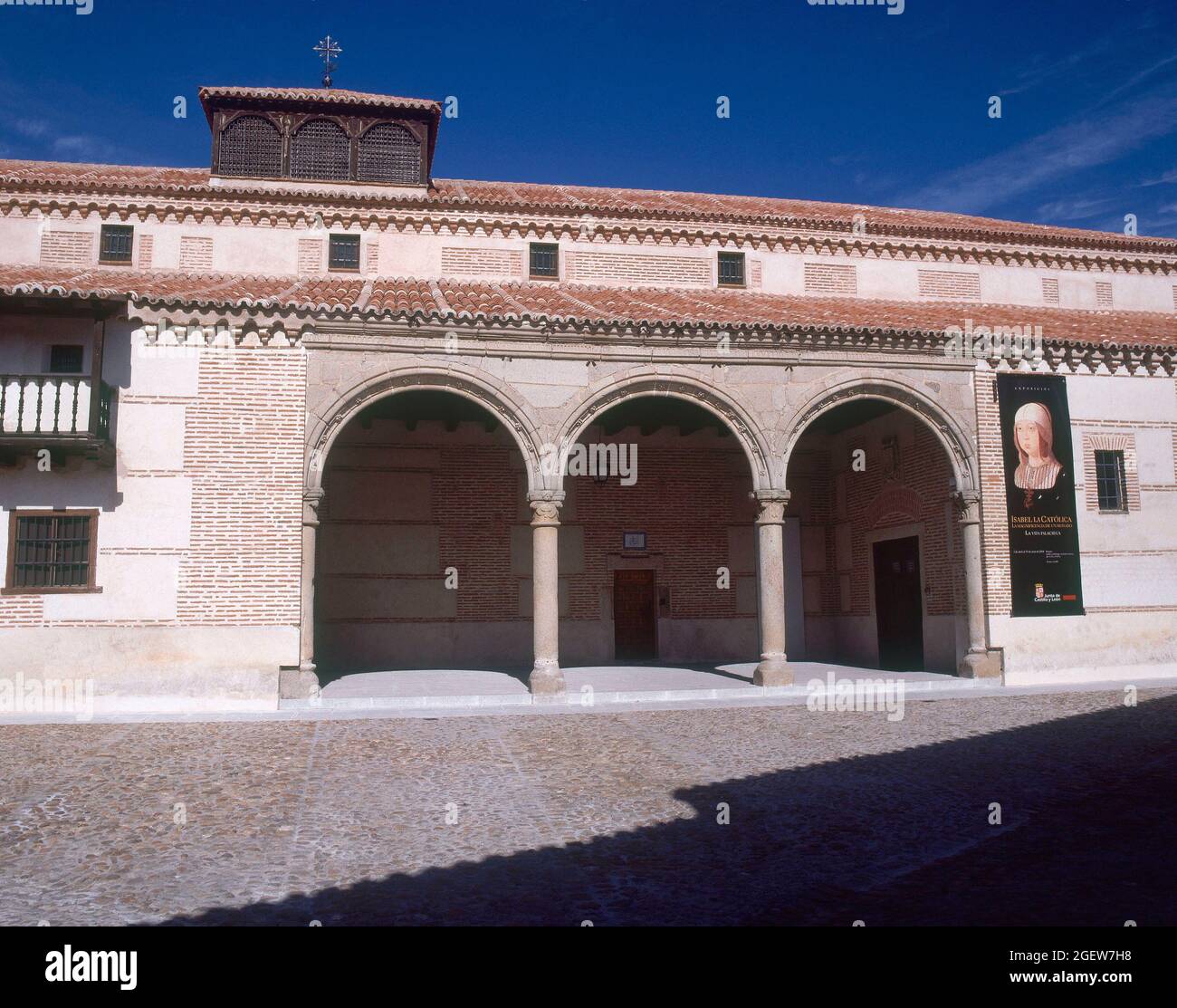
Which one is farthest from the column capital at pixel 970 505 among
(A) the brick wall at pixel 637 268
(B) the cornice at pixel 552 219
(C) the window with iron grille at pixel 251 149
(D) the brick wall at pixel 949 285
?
(C) the window with iron grille at pixel 251 149

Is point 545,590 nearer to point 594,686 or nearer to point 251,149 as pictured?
point 594,686

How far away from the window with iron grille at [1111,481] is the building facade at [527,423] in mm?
57

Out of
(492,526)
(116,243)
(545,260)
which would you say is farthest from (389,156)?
(492,526)

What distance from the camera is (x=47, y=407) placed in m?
11.2

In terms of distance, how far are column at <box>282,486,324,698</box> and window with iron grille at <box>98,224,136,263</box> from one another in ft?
22.1

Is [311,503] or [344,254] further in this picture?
[344,254]

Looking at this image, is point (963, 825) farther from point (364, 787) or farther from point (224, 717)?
point (224, 717)

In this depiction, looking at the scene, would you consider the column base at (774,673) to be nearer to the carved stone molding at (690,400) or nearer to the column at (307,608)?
the carved stone molding at (690,400)

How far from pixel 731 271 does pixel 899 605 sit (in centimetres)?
704

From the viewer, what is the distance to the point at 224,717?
11086 mm

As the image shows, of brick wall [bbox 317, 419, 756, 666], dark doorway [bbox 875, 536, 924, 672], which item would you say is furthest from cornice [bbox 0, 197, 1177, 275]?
dark doorway [bbox 875, 536, 924, 672]

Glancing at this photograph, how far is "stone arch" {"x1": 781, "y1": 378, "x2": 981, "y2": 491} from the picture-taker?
13.8 m

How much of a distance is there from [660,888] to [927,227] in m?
16.0
